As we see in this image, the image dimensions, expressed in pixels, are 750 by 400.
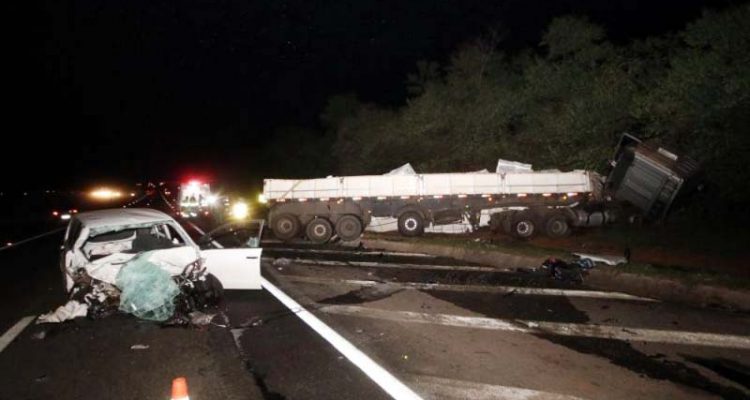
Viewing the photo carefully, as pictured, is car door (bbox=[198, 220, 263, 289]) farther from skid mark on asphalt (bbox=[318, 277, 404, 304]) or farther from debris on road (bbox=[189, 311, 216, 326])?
skid mark on asphalt (bbox=[318, 277, 404, 304])

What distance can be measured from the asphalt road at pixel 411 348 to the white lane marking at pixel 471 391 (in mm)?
18

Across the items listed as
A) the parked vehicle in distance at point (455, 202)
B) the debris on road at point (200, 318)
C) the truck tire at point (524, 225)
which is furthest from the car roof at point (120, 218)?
the truck tire at point (524, 225)

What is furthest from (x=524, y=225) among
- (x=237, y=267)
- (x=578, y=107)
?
(x=237, y=267)

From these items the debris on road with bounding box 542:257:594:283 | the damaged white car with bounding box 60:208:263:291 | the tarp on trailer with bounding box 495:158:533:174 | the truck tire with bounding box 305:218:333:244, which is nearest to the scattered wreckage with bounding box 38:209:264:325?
the damaged white car with bounding box 60:208:263:291

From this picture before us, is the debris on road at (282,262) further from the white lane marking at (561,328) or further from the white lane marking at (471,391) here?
the white lane marking at (471,391)

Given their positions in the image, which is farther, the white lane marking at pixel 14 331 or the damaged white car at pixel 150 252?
the damaged white car at pixel 150 252

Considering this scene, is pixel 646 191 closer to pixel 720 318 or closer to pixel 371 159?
pixel 720 318

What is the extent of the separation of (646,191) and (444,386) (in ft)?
46.9

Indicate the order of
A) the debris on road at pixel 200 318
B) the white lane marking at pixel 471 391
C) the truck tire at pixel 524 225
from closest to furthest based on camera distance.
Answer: the white lane marking at pixel 471 391
the debris on road at pixel 200 318
the truck tire at pixel 524 225

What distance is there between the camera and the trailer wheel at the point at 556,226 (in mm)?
17328

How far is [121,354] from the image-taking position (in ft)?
19.0

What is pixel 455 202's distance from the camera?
58.1ft

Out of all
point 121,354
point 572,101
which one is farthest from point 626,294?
point 572,101

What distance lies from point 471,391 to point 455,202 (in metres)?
13.3
